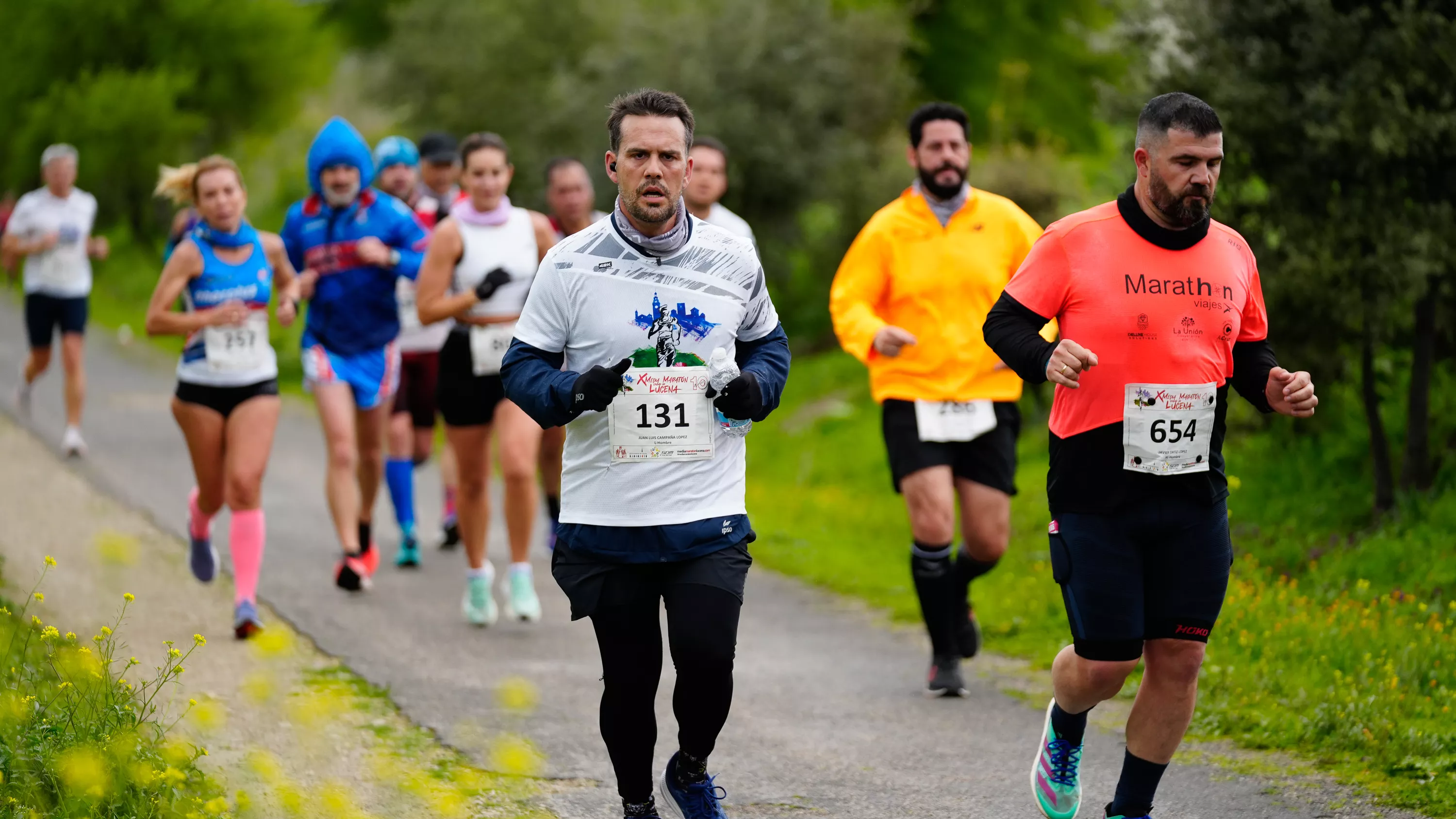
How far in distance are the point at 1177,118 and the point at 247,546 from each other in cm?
520

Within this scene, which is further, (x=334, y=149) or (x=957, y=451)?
(x=334, y=149)

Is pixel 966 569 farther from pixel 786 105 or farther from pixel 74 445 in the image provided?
pixel 786 105

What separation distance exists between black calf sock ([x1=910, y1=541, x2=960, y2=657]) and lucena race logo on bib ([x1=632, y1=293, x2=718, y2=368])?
2819 mm

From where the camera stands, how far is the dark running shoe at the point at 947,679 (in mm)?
7355

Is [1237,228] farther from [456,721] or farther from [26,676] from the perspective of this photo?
[26,676]

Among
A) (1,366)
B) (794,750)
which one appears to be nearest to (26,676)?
(794,750)

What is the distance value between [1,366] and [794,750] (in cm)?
1623

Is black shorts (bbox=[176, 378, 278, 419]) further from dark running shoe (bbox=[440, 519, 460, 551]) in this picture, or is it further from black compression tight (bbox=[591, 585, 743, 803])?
black compression tight (bbox=[591, 585, 743, 803])

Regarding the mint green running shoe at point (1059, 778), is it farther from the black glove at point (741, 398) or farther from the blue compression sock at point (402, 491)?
the blue compression sock at point (402, 491)

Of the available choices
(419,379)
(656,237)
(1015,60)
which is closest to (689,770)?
(656,237)

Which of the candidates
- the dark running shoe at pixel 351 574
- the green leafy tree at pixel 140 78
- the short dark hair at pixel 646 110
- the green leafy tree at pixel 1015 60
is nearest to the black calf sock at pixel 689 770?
the short dark hair at pixel 646 110

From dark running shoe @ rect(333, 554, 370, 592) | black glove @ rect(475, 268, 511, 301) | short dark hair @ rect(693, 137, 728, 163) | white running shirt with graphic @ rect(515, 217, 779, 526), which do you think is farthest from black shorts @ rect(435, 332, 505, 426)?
white running shirt with graphic @ rect(515, 217, 779, 526)

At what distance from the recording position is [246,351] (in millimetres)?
8164

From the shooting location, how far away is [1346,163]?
8836 mm
